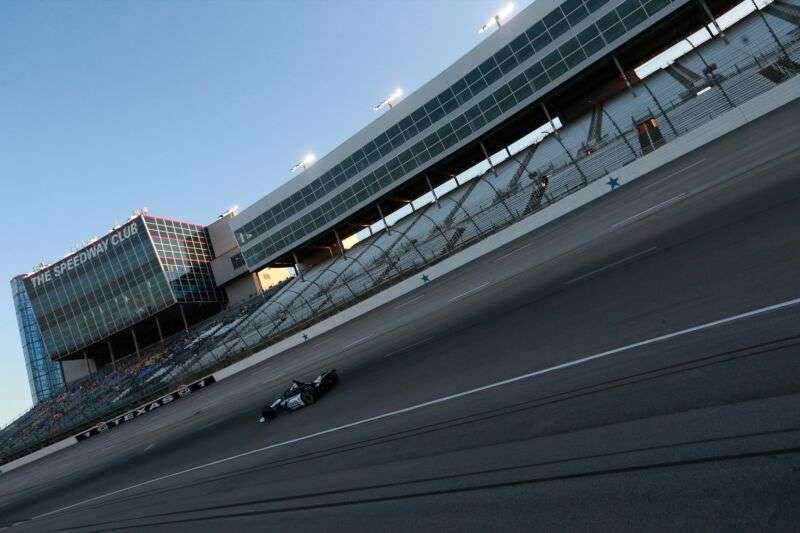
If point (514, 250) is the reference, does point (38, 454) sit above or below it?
above

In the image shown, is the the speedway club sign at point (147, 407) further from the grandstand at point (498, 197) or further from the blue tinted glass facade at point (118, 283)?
the blue tinted glass facade at point (118, 283)

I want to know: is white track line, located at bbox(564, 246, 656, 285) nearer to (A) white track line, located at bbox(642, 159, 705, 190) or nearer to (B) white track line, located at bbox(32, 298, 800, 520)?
(B) white track line, located at bbox(32, 298, 800, 520)

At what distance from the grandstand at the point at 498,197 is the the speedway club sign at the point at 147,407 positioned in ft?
5.38

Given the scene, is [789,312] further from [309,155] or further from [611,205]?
[309,155]

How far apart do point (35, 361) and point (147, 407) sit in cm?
7761

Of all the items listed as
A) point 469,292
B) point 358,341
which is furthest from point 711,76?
point 358,341

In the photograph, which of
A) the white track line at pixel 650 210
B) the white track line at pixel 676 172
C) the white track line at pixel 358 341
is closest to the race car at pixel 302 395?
the white track line at pixel 358 341

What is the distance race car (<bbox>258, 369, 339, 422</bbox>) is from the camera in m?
13.6

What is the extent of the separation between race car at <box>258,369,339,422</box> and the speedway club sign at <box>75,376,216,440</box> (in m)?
22.4

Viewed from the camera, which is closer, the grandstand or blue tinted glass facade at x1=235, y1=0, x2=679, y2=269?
the grandstand

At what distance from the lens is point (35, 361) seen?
89.2 m

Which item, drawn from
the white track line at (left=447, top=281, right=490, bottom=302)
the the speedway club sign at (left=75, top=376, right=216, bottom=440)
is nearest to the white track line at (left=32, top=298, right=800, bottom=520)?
the white track line at (left=447, top=281, right=490, bottom=302)

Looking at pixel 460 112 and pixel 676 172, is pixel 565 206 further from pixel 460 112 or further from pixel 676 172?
pixel 460 112

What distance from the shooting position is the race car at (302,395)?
44.5 ft
